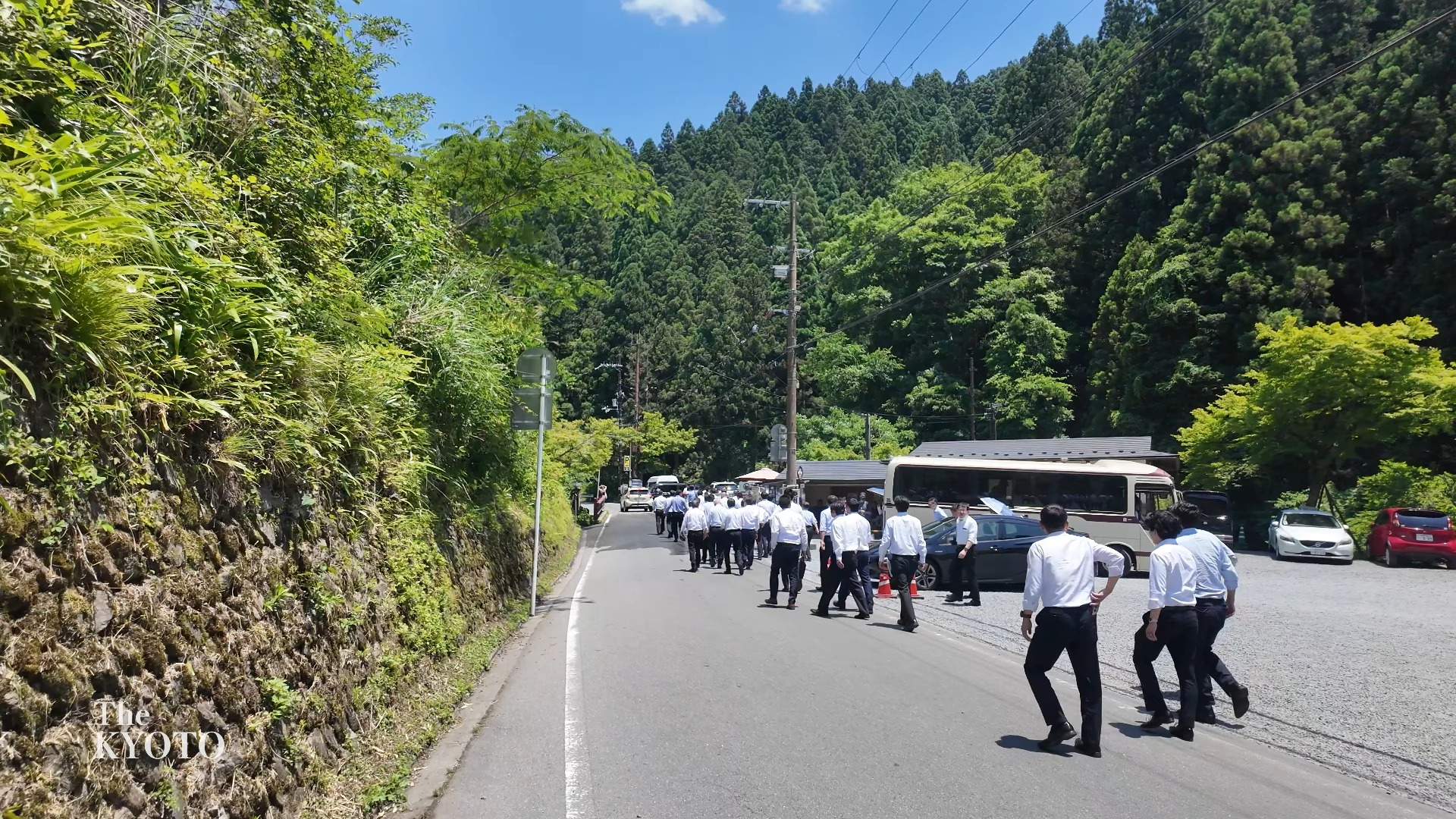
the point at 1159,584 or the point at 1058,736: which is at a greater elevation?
the point at 1159,584

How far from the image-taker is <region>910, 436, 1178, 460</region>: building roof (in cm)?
3209

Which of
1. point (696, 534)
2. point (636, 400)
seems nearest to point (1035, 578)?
point (696, 534)

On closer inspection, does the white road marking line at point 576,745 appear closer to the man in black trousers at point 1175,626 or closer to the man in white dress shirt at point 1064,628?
the man in white dress shirt at point 1064,628

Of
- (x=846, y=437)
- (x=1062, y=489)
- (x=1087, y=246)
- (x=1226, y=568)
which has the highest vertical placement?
(x=1087, y=246)

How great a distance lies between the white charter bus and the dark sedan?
556 centimetres

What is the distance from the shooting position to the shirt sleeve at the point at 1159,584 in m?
6.63

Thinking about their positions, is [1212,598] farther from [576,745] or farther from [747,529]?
[747,529]

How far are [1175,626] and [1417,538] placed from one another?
22.0 meters

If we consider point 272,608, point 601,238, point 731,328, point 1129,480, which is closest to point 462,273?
point 272,608

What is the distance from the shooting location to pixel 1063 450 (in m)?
33.7

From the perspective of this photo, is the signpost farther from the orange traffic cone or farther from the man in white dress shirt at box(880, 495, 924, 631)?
the orange traffic cone

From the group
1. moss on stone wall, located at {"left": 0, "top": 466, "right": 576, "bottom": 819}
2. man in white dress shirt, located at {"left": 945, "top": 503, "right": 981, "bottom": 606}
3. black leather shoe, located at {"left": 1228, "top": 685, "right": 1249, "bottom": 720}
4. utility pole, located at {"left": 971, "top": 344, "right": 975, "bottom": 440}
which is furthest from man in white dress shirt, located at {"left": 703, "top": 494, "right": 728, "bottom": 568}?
utility pole, located at {"left": 971, "top": 344, "right": 975, "bottom": 440}

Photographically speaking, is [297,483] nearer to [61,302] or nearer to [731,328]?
[61,302]

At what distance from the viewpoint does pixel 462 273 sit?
33.7 feet
